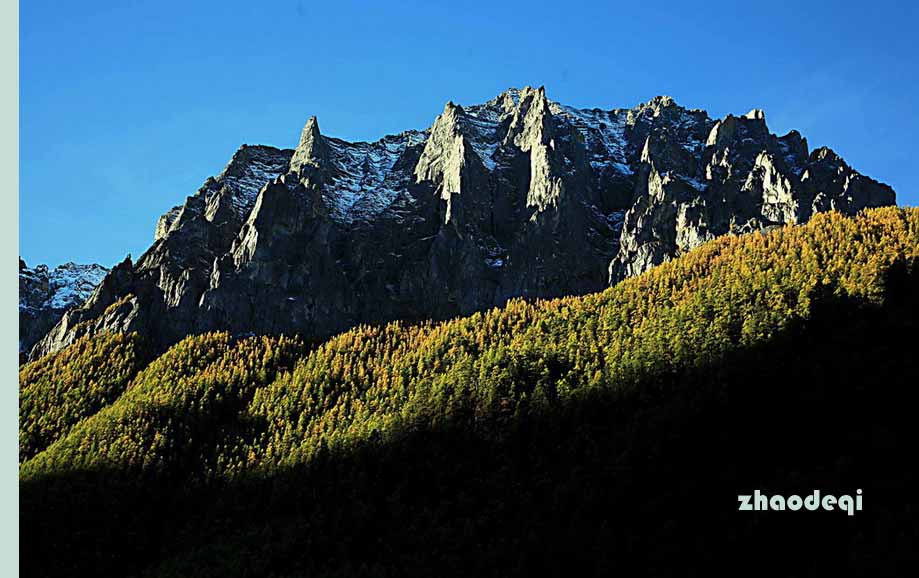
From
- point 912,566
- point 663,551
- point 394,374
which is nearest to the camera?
point 912,566

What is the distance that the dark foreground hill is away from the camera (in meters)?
111

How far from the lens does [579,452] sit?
462ft

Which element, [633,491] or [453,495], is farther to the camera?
[453,495]

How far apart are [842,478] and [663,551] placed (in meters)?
26.2

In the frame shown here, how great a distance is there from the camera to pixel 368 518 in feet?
482

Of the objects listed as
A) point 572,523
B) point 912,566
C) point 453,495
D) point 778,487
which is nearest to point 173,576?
point 453,495

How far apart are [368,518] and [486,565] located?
3509 centimetres

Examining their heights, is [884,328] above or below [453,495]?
above

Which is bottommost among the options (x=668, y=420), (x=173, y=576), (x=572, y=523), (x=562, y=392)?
(x=173, y=576)

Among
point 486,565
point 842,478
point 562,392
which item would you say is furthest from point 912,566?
point 562,392

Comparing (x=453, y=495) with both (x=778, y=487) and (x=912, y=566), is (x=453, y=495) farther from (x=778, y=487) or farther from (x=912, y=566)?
(x=912, y=566)

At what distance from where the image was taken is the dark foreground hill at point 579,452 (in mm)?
111062

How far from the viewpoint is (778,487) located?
113375mm

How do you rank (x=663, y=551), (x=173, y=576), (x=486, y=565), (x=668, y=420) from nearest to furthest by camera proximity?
(x=663, y=551) → (x=486, y=565) → (x=668, y=420) → (x=173, y=576)
